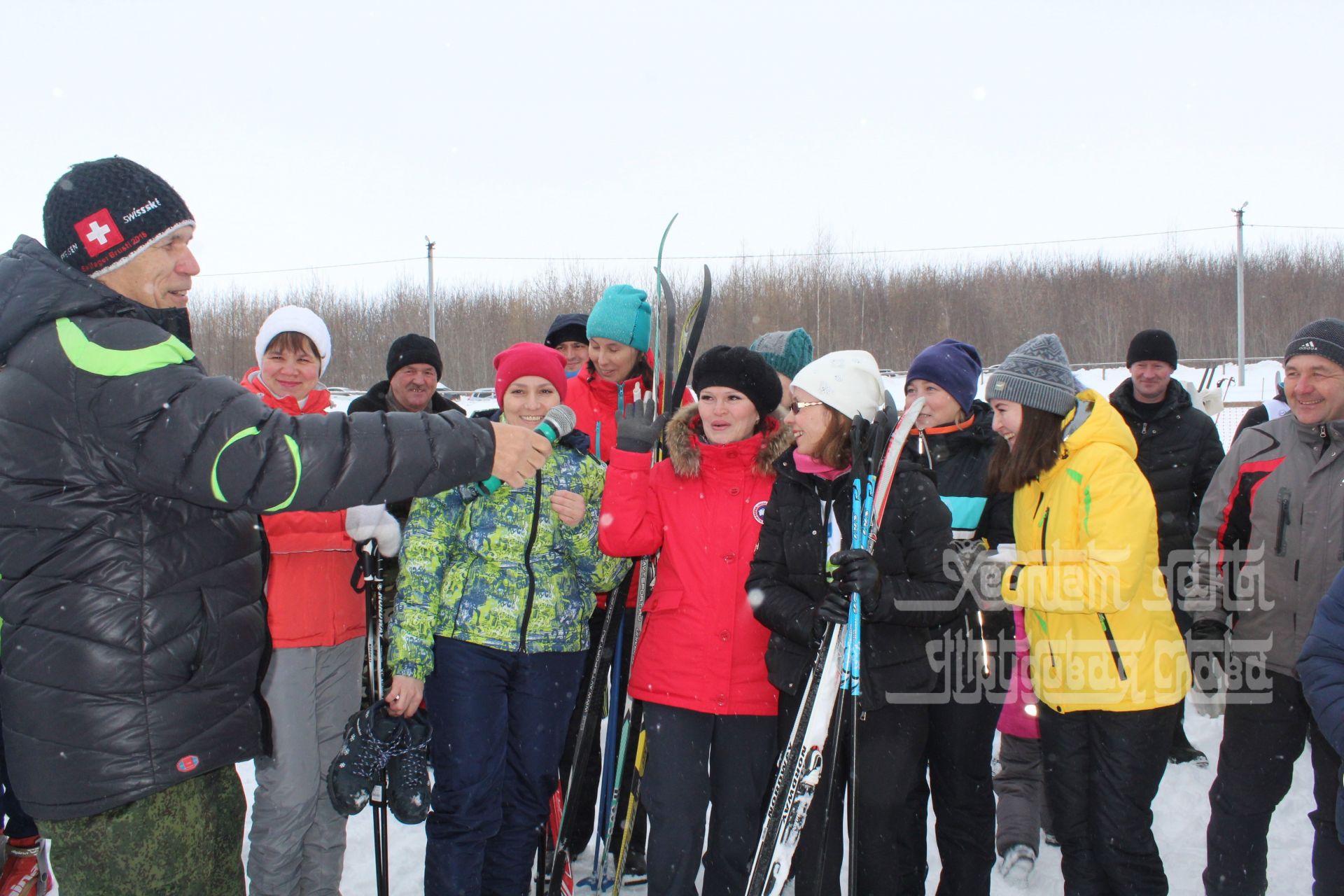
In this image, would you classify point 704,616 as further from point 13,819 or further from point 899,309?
point 899,309

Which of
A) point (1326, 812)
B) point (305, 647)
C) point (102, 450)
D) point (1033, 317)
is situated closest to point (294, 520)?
point (305, 647)

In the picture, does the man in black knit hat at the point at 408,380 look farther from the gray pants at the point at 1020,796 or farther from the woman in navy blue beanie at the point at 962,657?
the gray pants at the point at 1020,796

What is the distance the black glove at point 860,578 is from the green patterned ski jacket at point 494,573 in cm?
83

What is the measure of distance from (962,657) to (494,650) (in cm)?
159

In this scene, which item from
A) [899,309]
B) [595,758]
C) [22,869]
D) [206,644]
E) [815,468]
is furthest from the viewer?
[899,309]

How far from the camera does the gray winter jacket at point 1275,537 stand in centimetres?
270

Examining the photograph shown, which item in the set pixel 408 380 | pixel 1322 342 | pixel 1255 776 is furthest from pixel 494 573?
pixel 1322 342

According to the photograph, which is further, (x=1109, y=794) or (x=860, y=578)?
(x=1109, y=794)

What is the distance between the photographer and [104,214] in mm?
1674

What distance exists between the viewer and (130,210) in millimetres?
1702

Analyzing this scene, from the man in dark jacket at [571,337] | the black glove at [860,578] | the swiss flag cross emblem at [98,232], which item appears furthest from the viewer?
the man in dark jacket at [571,337]

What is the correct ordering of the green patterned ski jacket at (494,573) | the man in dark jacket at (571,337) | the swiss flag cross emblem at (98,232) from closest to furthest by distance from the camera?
the swiss flag cross emblem at (98,232) → the green patterned ski jacket at (494,573) → the man in dark jacket at (571,337)

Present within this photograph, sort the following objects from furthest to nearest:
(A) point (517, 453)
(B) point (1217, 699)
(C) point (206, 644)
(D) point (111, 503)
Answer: (B) point (1217, 699) → (A) point (517, 453) → (C) point (206, 644) → (D) point (111, 503)

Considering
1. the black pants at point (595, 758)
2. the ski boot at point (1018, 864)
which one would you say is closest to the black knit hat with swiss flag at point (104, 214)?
the black pants at point (595, 758)
